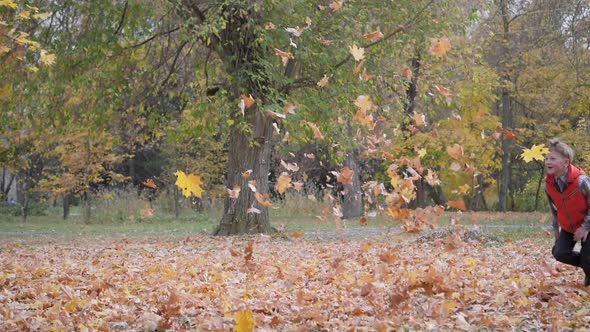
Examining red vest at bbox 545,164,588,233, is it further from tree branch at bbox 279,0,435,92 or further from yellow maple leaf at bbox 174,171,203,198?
tree branch at bbox 279,0,435,92

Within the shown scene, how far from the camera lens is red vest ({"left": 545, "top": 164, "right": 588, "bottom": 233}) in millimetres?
7309

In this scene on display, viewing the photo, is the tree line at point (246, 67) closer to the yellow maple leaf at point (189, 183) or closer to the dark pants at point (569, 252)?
the yellow maple leaf at point (189, 183)

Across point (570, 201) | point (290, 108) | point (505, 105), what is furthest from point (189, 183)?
point (505, 105)

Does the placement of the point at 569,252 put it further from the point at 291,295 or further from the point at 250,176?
the point at 250,176

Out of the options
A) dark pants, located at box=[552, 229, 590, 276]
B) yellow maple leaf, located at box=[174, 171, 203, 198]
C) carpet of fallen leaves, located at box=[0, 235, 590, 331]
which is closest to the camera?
carpet of fallen leaves, located at box=[0, 235, 590, 331]

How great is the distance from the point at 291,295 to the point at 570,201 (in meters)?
2.58

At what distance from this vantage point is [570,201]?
291 inches

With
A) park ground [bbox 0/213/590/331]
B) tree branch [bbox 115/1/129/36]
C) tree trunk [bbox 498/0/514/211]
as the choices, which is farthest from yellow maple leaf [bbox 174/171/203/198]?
tree trunk [bbox 498/0/514/211]

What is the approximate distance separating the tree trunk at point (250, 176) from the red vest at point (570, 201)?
34.8ft

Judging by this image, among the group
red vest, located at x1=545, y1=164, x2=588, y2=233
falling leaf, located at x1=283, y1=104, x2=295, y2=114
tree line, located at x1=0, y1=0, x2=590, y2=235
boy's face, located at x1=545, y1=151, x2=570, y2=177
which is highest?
tree line, located at x1=0, y1=0, x2=590, y2=235

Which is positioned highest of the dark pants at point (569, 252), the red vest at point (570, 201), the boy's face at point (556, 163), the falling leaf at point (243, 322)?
the boy's face at point (556, 163)

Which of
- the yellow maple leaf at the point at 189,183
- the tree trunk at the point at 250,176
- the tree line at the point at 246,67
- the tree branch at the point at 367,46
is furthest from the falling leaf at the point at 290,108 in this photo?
the tree trunk at the point at 250,176

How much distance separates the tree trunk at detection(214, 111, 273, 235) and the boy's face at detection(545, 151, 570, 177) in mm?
10761

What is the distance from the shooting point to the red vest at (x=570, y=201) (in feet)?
24.0
